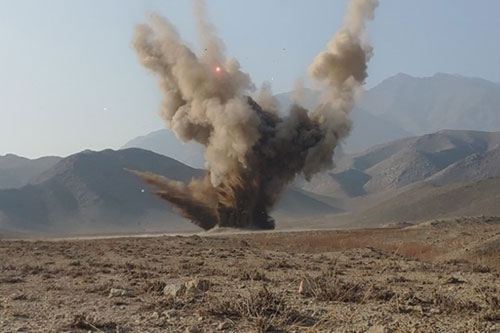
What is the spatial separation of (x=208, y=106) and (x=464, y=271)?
113 feet

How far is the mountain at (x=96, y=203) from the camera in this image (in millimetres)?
134500

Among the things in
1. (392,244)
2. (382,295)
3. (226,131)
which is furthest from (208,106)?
(382,295)

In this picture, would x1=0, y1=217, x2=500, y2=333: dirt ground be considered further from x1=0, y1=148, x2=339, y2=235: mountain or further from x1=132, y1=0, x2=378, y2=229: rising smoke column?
x1=0, y1=148, x2=339, y2=235: mountain

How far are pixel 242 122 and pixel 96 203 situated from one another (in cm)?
10606

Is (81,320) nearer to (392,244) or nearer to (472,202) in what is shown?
(392,244)

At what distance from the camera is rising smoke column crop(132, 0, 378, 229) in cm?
5019

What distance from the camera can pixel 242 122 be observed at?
48969 mm

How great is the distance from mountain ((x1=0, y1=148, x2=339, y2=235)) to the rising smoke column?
226 feet

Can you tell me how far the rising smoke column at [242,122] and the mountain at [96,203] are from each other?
69.0 metres

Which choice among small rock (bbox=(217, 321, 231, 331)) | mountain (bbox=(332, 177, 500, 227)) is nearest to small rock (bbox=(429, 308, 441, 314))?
small rock (bbox=(217, 321, 231, 331))

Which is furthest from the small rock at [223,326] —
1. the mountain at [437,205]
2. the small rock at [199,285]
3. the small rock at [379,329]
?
the mountain at [437,205]

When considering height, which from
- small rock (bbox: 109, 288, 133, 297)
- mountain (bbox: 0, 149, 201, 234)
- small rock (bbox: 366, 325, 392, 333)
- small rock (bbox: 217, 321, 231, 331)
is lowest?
small rock (bbox: 217, 321, 231, 331)

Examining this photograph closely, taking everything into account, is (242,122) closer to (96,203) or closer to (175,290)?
(175,290)

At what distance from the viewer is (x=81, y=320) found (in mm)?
9766
